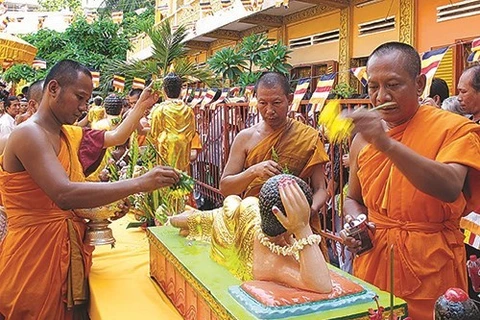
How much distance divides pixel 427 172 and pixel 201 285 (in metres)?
0.82

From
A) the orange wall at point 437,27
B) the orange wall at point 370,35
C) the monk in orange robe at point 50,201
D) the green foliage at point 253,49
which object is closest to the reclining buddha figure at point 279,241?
the monk in orange robe at point 50,201

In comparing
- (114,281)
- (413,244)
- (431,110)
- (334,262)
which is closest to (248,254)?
(413,244)

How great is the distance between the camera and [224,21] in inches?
429

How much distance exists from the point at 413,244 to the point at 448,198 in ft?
0.83

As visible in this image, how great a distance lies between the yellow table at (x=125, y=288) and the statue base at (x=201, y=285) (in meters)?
0.06

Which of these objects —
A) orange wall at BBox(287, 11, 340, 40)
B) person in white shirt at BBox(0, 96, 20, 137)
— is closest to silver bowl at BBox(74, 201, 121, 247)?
person in white shirt at BBox(0, 96, 20, 137)

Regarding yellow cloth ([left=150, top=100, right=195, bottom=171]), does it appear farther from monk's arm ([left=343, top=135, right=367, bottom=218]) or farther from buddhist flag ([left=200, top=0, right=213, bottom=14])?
buddhist flag ([left=200, top=0, right=213, bottom=14])

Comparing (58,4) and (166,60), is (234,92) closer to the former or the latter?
(166,60)

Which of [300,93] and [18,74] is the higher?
[18,74]

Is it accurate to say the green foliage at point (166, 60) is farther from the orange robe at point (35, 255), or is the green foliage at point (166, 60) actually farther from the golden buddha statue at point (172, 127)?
the orange robe at point (35, 255)

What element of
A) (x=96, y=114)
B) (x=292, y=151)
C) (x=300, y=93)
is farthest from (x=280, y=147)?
(x=96, y=114)

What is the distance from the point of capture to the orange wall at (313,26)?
9.07m

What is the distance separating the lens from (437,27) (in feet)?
22.5

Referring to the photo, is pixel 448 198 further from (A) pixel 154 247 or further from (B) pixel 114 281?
(B) pixel 114 281
